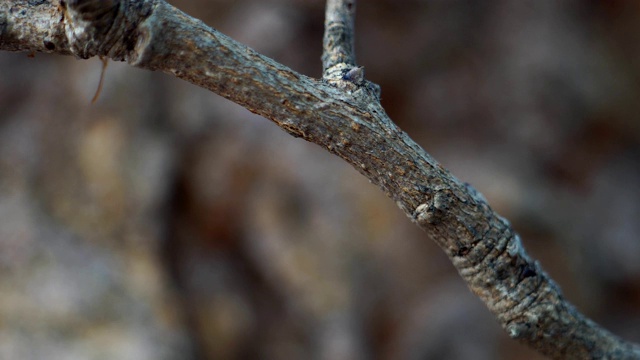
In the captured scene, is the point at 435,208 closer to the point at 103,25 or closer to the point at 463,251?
the point at 463,251

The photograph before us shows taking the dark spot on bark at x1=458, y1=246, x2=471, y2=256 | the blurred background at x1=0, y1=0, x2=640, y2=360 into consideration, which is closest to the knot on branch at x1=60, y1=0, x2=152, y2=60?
the dark spot on bark at x1=458, y1=246, x2=471, y2=256

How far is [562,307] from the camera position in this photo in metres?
1.04

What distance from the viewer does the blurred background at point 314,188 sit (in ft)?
7.72

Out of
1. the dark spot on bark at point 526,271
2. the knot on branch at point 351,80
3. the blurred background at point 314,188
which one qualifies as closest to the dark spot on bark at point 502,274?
the dark spot on bark at point 526,271

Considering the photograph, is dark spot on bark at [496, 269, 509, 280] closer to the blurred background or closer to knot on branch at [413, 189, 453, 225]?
knot on branch at [413, 189, 453, 225]

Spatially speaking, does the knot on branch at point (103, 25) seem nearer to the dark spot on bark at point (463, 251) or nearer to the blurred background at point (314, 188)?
the dark spot on bark at point (463, 251)

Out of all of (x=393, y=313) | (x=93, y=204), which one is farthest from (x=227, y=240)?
(x=393, y=313)

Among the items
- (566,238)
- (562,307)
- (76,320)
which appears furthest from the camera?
(566,238)

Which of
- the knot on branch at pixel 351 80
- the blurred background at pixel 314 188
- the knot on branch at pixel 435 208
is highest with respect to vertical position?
the blurred background at pixel 314 188

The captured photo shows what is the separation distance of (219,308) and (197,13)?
120 centimetres

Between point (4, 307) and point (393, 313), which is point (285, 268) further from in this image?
point (4, 307)

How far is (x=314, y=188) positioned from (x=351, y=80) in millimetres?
1536

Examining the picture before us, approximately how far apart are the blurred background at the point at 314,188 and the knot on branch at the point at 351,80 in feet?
4.93

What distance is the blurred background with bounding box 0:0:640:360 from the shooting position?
7.72 ft
